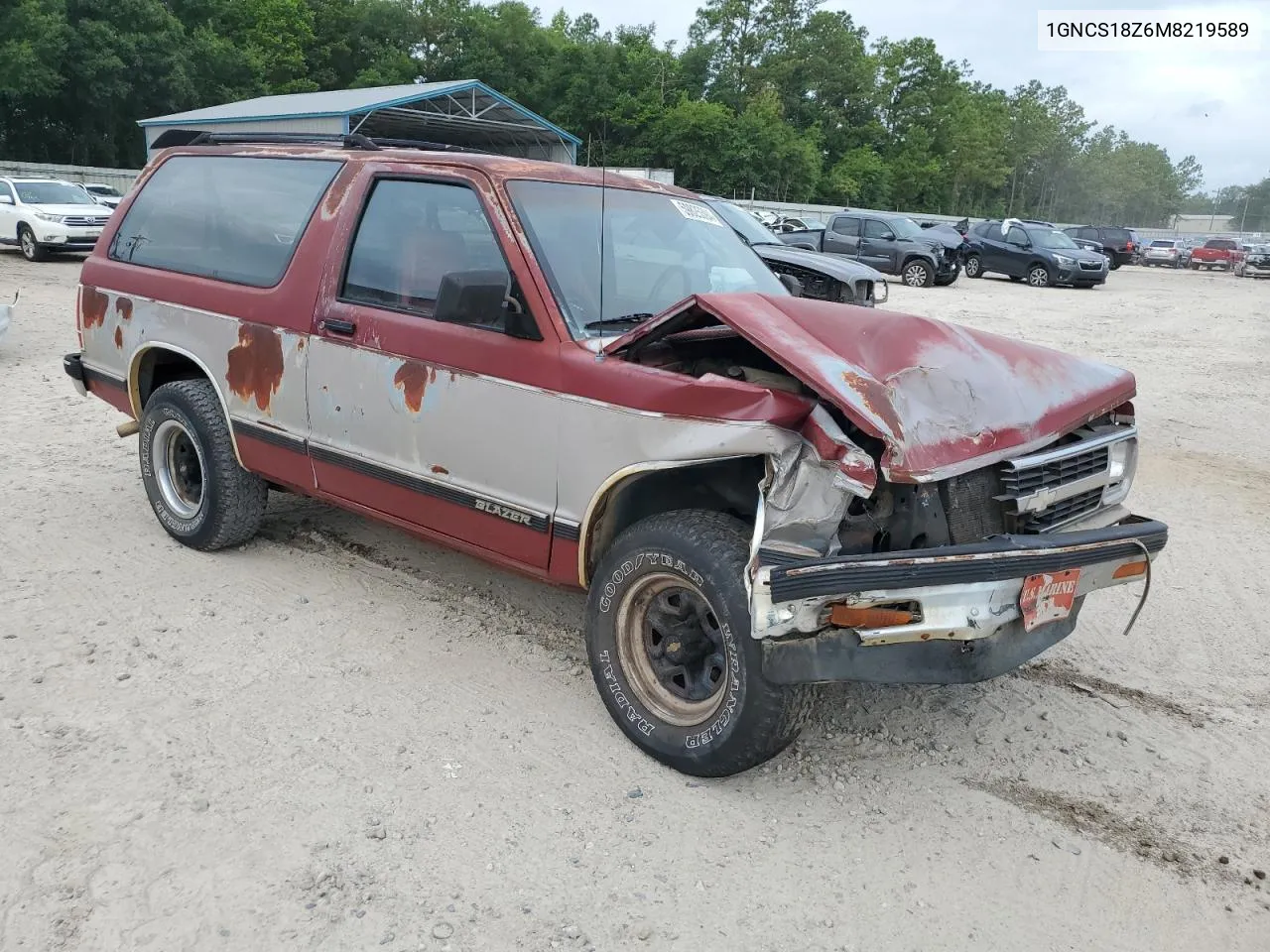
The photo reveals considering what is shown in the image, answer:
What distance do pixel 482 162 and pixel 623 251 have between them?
655 millimetres

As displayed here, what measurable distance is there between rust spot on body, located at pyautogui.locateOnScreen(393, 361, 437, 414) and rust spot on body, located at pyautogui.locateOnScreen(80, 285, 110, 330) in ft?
7.69

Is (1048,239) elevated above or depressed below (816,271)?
above

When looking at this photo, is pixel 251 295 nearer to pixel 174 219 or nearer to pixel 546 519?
pixel 174 219

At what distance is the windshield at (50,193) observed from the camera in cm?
1844

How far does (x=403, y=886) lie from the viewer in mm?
2580

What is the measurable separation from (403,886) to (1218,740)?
286cm

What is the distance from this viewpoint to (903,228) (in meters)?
23.1

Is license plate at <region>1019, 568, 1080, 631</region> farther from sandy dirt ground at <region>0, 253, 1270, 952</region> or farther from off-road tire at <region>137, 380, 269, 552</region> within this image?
off-road tire at <region>137, 380, 269, 552</region>

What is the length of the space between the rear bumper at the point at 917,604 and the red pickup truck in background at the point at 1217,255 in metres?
41.7

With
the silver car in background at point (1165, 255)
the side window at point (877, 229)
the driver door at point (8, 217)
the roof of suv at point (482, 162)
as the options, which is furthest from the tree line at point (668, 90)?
the silver car in background at point (1165, 255)

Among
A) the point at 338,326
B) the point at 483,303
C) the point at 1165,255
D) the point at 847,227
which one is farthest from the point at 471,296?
the point at 1165,255

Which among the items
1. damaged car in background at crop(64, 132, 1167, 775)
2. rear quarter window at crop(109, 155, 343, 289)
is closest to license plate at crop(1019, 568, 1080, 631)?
damaged car in background at crop(64, 132, 1167, 775)

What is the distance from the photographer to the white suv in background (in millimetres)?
17797

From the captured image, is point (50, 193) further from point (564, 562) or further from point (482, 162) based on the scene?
point (564, 562)
